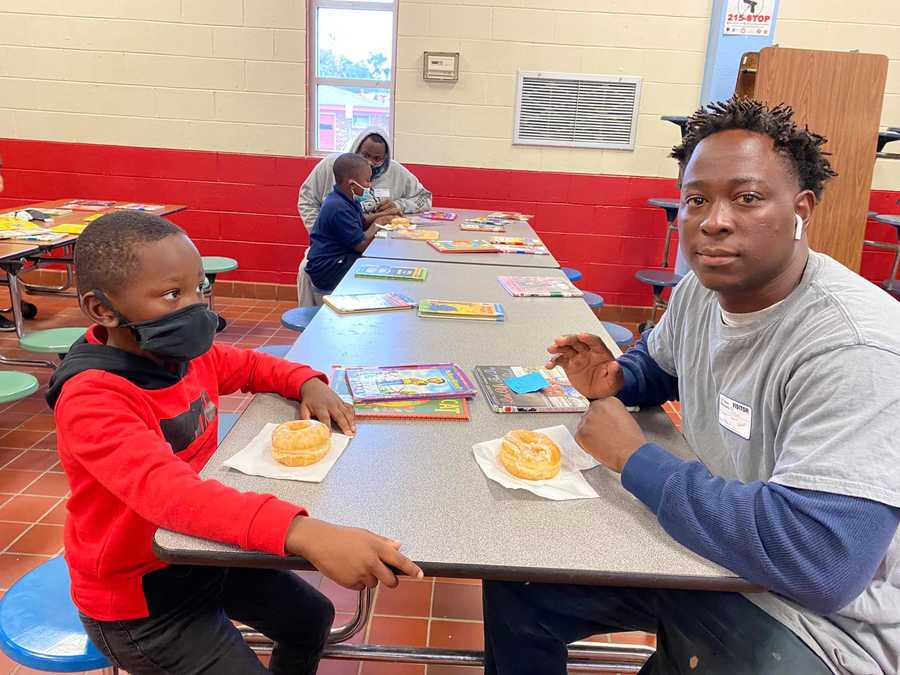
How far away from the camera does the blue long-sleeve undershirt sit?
892 mm

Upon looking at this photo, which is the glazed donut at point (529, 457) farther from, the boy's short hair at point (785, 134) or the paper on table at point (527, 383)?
the boy's short hair at point (785, 134)

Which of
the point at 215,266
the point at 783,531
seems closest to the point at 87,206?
the point at 215,266

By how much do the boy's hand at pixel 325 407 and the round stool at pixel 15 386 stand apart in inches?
61.3

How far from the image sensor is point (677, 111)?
5.25m

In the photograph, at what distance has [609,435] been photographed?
1.21 meters

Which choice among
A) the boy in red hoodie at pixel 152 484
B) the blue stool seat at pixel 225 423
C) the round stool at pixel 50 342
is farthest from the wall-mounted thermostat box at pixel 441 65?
the boy in red hoodie at pixel 152 484

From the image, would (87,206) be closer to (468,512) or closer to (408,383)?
(408,383)

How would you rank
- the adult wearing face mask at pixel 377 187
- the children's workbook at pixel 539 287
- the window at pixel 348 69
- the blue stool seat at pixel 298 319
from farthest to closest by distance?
the window at pixel 348 69
the adult wearing face mask at pixel 377 187
the blue stool seat at pixel 298 319
the children's workbook at pixel 539 287

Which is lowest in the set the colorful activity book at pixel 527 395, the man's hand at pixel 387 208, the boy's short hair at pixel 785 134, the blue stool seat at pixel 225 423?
the blue stool seat at pixel 225 423

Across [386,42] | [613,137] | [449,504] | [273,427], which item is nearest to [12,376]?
[273,427]

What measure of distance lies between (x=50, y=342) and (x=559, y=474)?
100 inches

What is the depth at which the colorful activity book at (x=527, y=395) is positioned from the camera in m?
1.50

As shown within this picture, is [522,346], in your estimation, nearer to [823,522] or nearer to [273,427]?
[273,427]

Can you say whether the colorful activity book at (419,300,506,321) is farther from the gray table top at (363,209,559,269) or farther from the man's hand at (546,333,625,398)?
the gray table top at (363,209,559,269)
